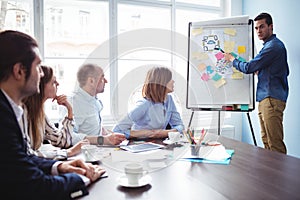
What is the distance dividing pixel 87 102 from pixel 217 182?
1.14 metres

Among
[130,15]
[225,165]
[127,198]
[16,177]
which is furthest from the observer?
[130,15]

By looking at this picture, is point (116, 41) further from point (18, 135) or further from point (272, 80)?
point (18, 135)

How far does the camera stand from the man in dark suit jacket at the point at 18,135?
2.55 ft

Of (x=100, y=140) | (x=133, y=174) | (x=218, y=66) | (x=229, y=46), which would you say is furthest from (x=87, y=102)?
(x=229, y=46)

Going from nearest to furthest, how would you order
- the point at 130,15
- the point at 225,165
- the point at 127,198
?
the point at 127,198, the point at 225,165, the point at 130,15

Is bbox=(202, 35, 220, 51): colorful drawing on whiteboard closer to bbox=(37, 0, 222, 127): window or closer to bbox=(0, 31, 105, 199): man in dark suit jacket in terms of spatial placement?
bbox=(37, 0, 222, 127): window

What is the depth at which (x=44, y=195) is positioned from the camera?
2.70ft

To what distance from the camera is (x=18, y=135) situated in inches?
32.1

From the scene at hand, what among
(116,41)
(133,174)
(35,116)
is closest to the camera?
(133,174)

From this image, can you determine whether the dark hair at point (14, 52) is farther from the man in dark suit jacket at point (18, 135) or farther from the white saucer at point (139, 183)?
the white saucer at point (139, 183)

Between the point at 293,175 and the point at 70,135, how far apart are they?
117 centimetres

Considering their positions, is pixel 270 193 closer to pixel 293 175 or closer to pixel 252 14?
pixel 293 175

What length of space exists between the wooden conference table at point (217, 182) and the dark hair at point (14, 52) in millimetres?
449

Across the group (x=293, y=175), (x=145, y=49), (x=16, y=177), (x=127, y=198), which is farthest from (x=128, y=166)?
(x=145, y=49)
